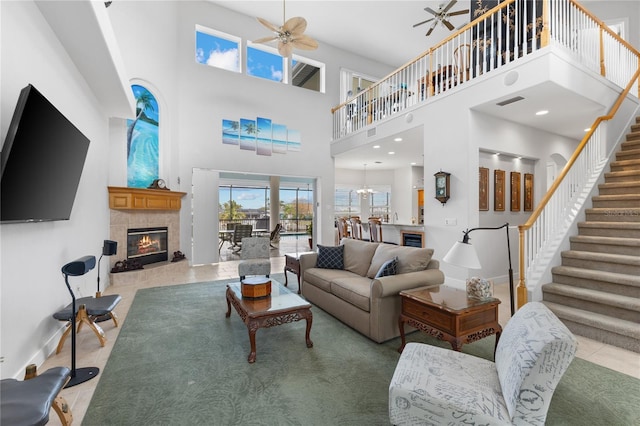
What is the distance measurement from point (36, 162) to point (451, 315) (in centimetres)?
333

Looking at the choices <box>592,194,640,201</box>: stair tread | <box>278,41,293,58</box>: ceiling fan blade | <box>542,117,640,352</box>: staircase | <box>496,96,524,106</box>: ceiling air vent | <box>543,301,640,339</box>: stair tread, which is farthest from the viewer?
<box>278,41,293,58</box>: ceiling fan blade

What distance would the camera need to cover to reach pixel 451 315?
7.43ft

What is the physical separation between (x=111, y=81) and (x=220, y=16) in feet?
15.5

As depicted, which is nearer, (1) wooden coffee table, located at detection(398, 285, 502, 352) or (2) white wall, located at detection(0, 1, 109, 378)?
(2) white wall, located at detection(0, 1, 109, 378)

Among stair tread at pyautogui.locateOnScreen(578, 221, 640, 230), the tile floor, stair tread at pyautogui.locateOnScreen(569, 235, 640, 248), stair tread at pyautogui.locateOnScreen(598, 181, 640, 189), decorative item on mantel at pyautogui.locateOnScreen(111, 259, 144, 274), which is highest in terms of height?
stair tread at pyautogui.locateOnScreen(598, 181, 640, 189)

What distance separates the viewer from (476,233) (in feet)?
16.2

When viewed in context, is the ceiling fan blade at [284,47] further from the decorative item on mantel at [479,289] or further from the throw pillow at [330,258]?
the decorative item on mantel at [479,289]

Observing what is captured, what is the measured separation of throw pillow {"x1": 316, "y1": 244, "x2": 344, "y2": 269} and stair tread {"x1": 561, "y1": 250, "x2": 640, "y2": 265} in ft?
9.84

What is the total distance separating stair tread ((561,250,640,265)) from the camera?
340 cm

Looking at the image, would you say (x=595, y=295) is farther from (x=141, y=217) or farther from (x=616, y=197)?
(x=141, y=217)

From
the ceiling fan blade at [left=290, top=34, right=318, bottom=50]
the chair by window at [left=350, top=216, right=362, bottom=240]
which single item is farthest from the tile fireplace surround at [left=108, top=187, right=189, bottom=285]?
the chair by window at [left=350, top=216, right=362, bottom=240]

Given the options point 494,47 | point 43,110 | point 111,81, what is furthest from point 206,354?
point 494,47

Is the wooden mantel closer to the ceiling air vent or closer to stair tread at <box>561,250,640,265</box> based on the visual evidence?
the ceiling air vent

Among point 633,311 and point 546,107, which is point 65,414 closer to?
point 633,311
